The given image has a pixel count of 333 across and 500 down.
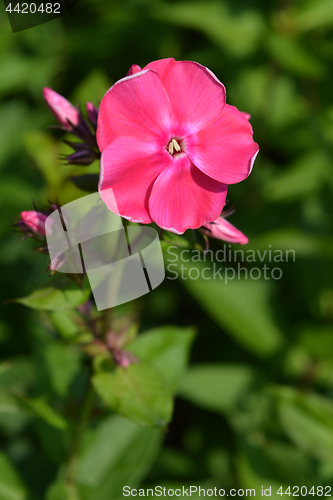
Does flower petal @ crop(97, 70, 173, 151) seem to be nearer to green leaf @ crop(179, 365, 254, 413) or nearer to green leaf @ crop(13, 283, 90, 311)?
green leaf @ crop(13, 283, 90, 311)

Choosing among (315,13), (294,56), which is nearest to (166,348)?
(294,56)

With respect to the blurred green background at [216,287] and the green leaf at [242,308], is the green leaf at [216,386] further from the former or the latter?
the green leaf at [242,308]

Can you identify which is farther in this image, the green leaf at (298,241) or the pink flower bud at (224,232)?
the green leaf at (298,241)

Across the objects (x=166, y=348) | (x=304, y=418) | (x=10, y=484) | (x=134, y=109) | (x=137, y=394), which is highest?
(x=134, y=109)

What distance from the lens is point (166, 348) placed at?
2494 mm

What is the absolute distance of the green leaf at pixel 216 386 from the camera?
305 centimetres

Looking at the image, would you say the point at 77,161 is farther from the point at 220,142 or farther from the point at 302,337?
the point at 302,337

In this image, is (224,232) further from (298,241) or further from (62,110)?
(298,241)

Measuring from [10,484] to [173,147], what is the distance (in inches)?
78.1

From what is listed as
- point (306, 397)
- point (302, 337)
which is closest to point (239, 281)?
point (302, 337)

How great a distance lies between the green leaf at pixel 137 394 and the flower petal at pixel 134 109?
1.00 metres

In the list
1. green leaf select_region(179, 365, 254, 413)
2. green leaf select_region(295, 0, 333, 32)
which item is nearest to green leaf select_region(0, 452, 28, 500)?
green leaf select_region(179, 365, 254, 413)

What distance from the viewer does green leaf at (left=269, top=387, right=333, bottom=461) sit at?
2.65 metres

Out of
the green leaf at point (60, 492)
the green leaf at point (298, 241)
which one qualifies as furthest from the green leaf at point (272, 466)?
the green leaf at point (298, 241)
